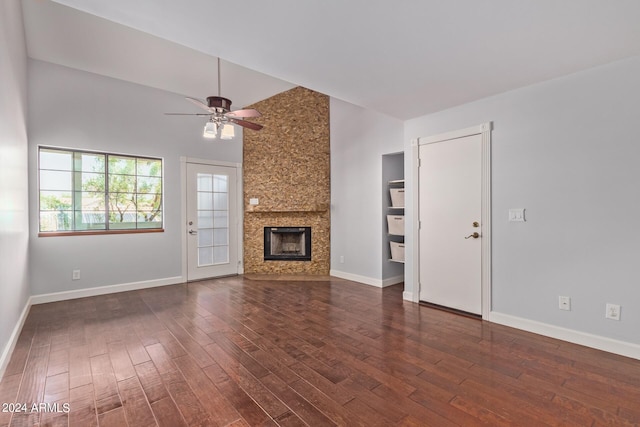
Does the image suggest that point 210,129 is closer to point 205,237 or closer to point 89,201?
point 89,201

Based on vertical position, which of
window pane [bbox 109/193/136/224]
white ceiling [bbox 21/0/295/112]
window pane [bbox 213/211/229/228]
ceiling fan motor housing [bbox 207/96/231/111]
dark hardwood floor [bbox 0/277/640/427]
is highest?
white ceiling [bbox 21/0/295/112]

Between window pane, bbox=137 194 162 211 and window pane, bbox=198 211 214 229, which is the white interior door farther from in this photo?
window pane, bbox=137 194 162 211

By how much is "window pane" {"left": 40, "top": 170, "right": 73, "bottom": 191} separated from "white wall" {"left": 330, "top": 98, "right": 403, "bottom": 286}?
4020mm

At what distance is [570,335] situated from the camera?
2.76 meters

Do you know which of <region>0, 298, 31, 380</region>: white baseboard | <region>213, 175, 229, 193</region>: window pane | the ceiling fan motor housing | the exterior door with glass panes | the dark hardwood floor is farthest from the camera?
<region>213, 175, 229, 193</region>: window pane

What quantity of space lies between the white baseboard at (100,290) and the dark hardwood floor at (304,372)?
468 millimetres

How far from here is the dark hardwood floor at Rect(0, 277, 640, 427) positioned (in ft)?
5.85

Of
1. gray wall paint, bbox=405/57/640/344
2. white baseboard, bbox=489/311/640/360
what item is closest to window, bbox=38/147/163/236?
gray wall paint, bbox=405/57/640/344

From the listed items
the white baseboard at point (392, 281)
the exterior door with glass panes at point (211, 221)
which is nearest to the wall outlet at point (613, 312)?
the white baseboard at point (392, 281)

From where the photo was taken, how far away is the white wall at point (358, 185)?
4.85 m

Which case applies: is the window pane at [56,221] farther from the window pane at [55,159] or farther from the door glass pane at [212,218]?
the door glass pane at [212,218]

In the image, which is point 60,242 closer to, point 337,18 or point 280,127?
point 280,127

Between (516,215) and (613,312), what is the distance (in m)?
1.09

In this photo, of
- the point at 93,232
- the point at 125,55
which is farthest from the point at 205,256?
the point at 125,55
